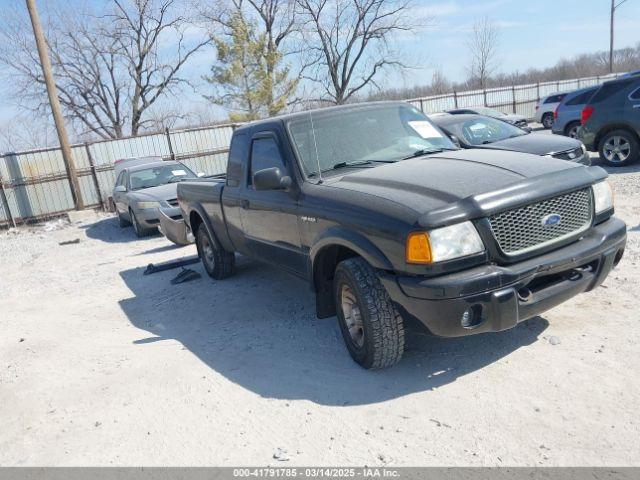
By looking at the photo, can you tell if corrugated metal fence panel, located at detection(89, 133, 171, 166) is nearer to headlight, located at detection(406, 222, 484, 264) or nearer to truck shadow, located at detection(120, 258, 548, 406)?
truck shadow, located at detection(120, 258, 548, 406)

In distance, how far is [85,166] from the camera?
1703 centimetres

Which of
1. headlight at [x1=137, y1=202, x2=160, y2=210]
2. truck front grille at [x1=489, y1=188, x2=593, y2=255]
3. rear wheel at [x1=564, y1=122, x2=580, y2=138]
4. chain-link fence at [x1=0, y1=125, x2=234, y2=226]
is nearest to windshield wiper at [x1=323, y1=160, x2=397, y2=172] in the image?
truck front grille at [x1=489, y1=188, x2=593, y2=255]

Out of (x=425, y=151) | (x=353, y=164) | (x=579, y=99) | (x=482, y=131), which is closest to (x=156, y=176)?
(x=482, y=131)

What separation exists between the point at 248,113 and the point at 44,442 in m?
23.0

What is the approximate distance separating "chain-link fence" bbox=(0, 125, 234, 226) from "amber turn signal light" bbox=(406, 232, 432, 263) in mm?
15523

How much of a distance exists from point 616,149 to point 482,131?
10.6 ft

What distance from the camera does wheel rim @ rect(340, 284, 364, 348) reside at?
382 cm

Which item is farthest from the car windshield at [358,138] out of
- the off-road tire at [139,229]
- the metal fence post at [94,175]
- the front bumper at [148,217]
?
the metal fence post at [94,175]

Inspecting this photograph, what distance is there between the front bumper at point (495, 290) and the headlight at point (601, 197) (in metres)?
0.36

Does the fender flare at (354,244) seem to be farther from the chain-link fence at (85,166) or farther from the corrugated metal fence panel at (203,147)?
the corrugated metal fence panel at (203,147)

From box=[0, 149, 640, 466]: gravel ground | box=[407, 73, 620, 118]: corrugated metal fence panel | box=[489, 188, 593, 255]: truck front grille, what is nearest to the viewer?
box=[0, 149, 640, 466]: gravel ground

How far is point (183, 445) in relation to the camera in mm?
3260

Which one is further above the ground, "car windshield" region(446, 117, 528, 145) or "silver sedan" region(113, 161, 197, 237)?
"car windshield" region(446, 117, 528, 145)

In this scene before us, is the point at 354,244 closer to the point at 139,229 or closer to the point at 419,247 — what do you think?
the point at 419,247
